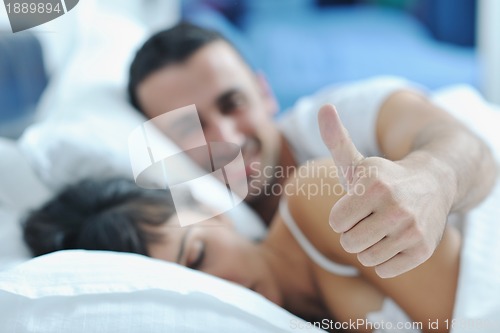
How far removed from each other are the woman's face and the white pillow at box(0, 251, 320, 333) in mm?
119

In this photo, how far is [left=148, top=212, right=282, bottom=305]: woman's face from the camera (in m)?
0.63

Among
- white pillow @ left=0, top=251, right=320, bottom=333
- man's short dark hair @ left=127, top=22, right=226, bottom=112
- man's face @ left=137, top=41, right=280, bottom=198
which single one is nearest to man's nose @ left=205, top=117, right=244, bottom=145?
man's face @ left=137, top=41, right=280, bottom=198

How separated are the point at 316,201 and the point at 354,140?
10cm

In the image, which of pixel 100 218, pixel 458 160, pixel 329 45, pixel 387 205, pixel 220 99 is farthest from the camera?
pixel 329 45

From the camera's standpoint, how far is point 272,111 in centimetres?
107

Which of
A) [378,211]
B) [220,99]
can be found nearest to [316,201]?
[378,211]

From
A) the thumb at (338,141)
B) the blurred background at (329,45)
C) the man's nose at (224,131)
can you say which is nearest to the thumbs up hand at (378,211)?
the thumb at (338,141)

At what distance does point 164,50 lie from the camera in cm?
93

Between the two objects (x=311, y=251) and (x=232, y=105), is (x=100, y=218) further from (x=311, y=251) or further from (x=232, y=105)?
(x=232, y=105)

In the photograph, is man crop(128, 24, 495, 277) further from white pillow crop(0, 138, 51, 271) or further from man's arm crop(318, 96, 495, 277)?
white pillow crop(0, 138, 51, 271)

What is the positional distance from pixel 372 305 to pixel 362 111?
311 mm

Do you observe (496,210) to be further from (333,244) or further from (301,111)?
(301,111)

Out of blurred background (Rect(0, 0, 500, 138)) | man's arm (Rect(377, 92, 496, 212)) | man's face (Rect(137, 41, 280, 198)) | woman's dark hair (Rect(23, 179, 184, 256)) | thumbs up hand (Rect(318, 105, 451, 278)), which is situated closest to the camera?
thumbs up hand (Rect(318, 105, 451, 278))

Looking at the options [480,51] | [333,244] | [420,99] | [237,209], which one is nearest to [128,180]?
[237,209]
